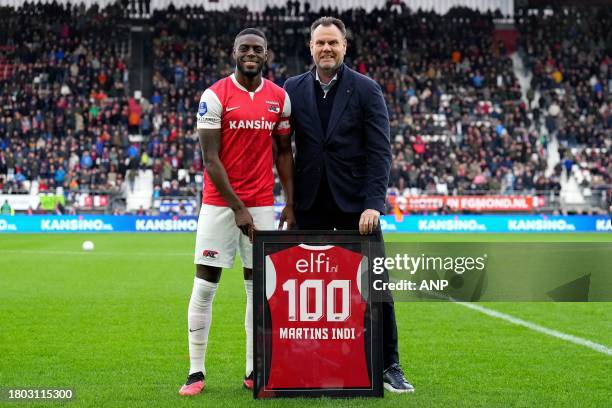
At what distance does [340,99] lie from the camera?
18.0 feet

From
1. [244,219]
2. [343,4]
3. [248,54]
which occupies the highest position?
[343,4]

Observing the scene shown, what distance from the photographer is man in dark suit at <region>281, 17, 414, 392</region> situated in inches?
215

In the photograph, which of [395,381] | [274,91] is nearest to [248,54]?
[274,91]

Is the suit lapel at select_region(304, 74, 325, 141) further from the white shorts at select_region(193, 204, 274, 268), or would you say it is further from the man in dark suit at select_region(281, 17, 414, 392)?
the white shorts at select_region(193, 204, 274, 268)

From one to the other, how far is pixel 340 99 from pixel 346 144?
0.29 meters

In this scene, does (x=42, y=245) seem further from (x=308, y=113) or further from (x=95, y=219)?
(x=308, y=113)

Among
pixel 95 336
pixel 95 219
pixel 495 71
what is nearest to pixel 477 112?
pixel 495 71

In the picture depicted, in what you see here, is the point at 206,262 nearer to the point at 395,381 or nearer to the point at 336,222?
the point at 336,222

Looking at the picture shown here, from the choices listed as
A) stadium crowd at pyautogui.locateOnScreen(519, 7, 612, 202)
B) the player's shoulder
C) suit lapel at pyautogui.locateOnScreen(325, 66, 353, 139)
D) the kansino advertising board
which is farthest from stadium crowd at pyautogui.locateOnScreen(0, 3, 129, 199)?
suit lapel at pyautogui.locateOnScreen(325, 66, 353, 139)

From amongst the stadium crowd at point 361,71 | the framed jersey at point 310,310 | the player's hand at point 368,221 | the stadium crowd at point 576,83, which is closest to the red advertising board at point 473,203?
the stadium crowd at point 361,71

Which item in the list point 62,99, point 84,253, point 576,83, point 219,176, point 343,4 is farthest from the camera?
point 343,4

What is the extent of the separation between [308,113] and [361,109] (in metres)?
0.34

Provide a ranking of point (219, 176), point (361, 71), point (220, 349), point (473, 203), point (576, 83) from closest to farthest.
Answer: point (219, 176) < point (220, 349) < point (473, 203) < point (361, 71) < point (576, 83)

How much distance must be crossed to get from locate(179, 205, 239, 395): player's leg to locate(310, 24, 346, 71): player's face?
3.60ft
